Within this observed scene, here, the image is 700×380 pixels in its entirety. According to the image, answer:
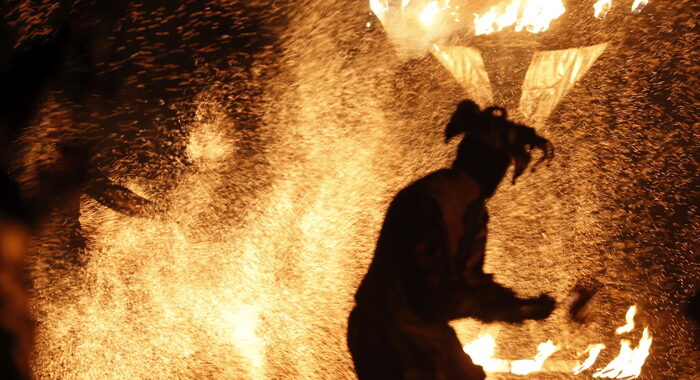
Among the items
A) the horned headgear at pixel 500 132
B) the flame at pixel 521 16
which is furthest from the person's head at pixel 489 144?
the flame at pixel 521 16

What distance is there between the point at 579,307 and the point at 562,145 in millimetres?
804

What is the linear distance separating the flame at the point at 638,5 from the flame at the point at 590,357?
5.18 ft

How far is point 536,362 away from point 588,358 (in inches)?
9.6

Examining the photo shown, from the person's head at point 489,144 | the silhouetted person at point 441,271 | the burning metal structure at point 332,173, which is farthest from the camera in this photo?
the person's head at point 489,144

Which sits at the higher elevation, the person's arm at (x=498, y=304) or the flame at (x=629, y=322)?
the person's arm at (x=498, y=304)

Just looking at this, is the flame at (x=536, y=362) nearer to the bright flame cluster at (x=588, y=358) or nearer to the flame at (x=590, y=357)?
the bright flame cluster at (x=588, y=358)

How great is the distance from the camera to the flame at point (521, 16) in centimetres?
169

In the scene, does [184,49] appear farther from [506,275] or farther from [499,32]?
[506,275]

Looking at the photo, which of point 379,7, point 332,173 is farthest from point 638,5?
point 332,173

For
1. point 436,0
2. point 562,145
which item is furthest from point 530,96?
point 436,0

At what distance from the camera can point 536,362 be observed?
5.91 ft

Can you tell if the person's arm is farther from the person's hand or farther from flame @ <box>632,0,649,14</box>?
flame @ <box>632,0,649,14</box>

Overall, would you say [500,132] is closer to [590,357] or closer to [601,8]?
[601,8]

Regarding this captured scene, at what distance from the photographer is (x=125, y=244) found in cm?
187
